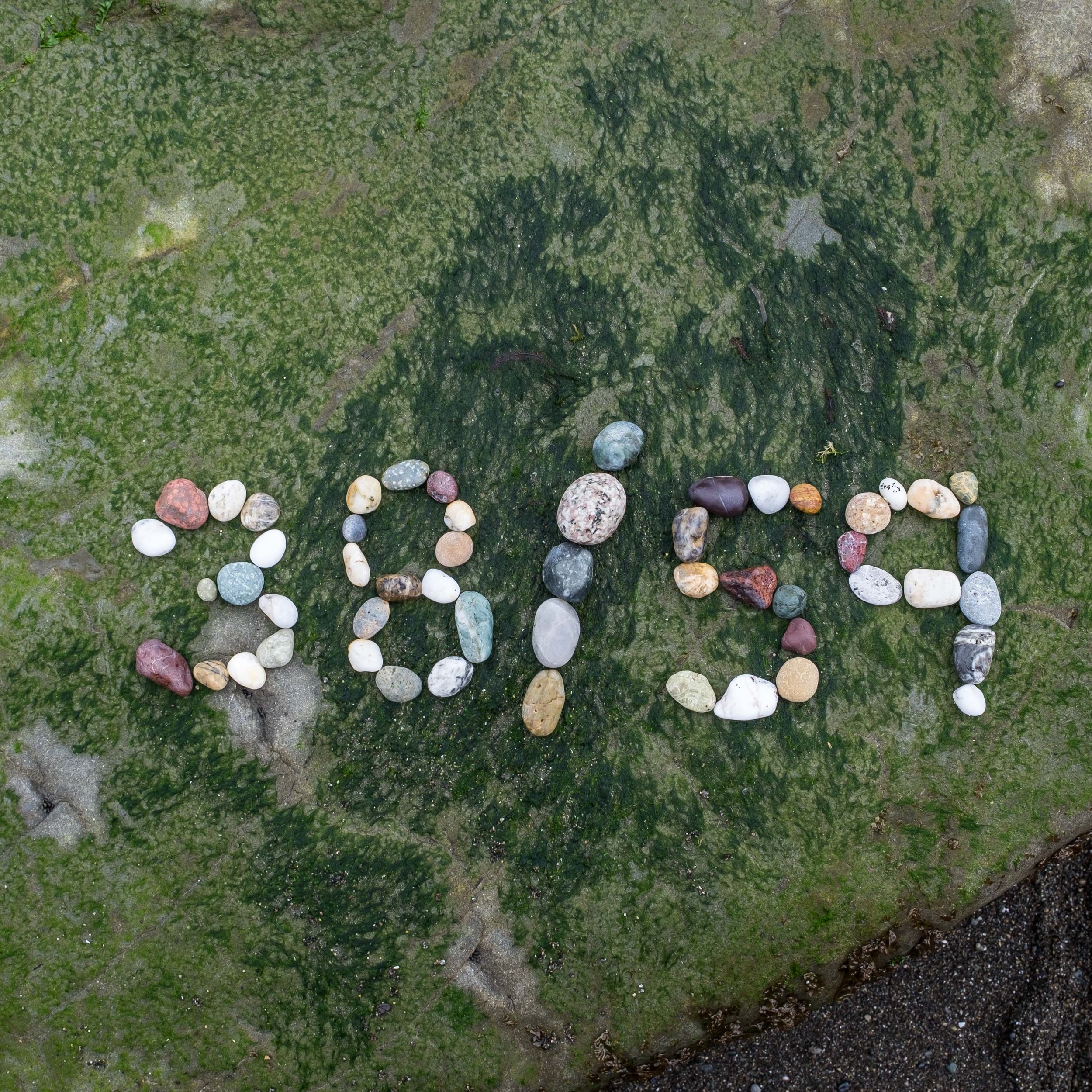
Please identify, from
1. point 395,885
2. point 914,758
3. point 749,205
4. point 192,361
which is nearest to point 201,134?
point 192,361

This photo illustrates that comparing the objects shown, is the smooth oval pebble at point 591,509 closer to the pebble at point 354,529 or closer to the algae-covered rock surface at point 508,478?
the algae-covered rock surface at point 508,478

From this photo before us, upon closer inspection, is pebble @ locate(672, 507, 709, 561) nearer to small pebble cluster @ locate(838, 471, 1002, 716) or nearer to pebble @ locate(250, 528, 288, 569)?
small pebble cluster @ locate(838, 471, 1002, 716)

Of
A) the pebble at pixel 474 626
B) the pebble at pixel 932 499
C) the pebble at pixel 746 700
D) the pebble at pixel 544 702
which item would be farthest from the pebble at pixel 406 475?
the pebble at pixel 932 499

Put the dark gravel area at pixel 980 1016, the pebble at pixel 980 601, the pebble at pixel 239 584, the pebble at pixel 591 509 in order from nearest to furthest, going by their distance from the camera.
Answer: the pebble at pixel 591 509
the pebble at pixel 239 584
the pebble at pixel 980 601
the dark gravel area at pixel 980 1016

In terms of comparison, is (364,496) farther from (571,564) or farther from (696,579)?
(696,579)

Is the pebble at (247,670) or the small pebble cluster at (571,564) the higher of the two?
the small pebble cluster at (571,564)

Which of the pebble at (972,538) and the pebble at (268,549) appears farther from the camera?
the pebble at (972,538)
